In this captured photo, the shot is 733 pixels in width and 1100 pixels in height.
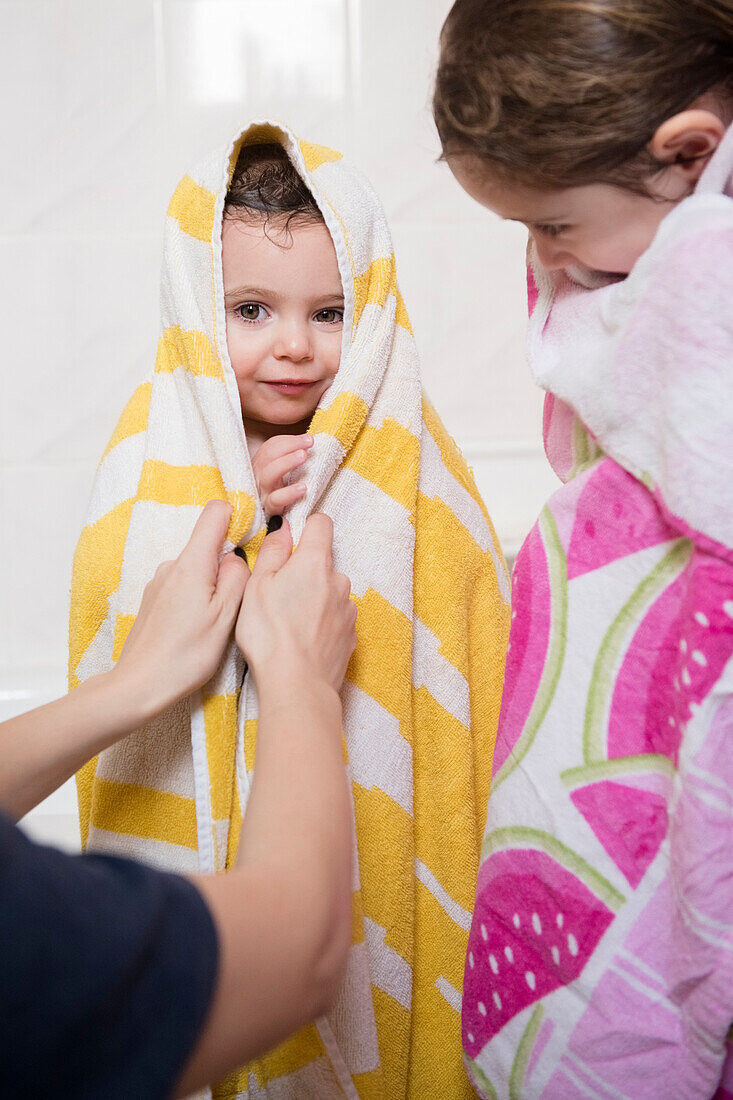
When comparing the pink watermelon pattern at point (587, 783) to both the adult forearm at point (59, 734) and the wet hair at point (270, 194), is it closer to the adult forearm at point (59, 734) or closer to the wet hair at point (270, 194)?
the adult forearm at point (59, 734)

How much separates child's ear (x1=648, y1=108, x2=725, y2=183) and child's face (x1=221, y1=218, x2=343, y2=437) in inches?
15.3

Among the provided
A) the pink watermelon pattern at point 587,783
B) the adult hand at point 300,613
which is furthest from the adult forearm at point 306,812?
the pink watermelon pattern at point 587,783

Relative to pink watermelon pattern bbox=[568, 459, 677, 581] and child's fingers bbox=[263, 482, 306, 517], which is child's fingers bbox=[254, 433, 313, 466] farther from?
pink watermelon pattern bbox=[568, 459, 677, 581]

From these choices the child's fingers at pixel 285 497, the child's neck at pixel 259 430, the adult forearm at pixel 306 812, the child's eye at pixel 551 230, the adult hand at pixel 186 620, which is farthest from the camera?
the child's neck at pixel 259 430

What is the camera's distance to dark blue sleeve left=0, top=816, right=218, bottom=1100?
370 mm

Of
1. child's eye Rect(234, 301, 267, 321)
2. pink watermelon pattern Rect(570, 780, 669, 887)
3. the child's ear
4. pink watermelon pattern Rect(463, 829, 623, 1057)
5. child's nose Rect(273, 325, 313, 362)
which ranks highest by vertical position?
the child's ear

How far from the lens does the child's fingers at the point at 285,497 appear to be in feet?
2.69

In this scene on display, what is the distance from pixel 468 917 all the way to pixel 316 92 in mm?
1173

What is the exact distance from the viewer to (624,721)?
0.58 meters

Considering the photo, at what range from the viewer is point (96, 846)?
83 centimetres

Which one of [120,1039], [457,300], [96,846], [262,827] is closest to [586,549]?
[262,827]

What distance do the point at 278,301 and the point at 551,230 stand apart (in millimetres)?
335

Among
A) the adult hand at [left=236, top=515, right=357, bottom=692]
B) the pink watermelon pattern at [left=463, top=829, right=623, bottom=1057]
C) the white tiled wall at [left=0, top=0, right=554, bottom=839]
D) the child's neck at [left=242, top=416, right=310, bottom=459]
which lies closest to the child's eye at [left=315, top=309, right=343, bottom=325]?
the child's neck at [left=242, top=416, right=310, bottom=459]

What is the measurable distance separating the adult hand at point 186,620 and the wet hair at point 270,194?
0.29 meters
